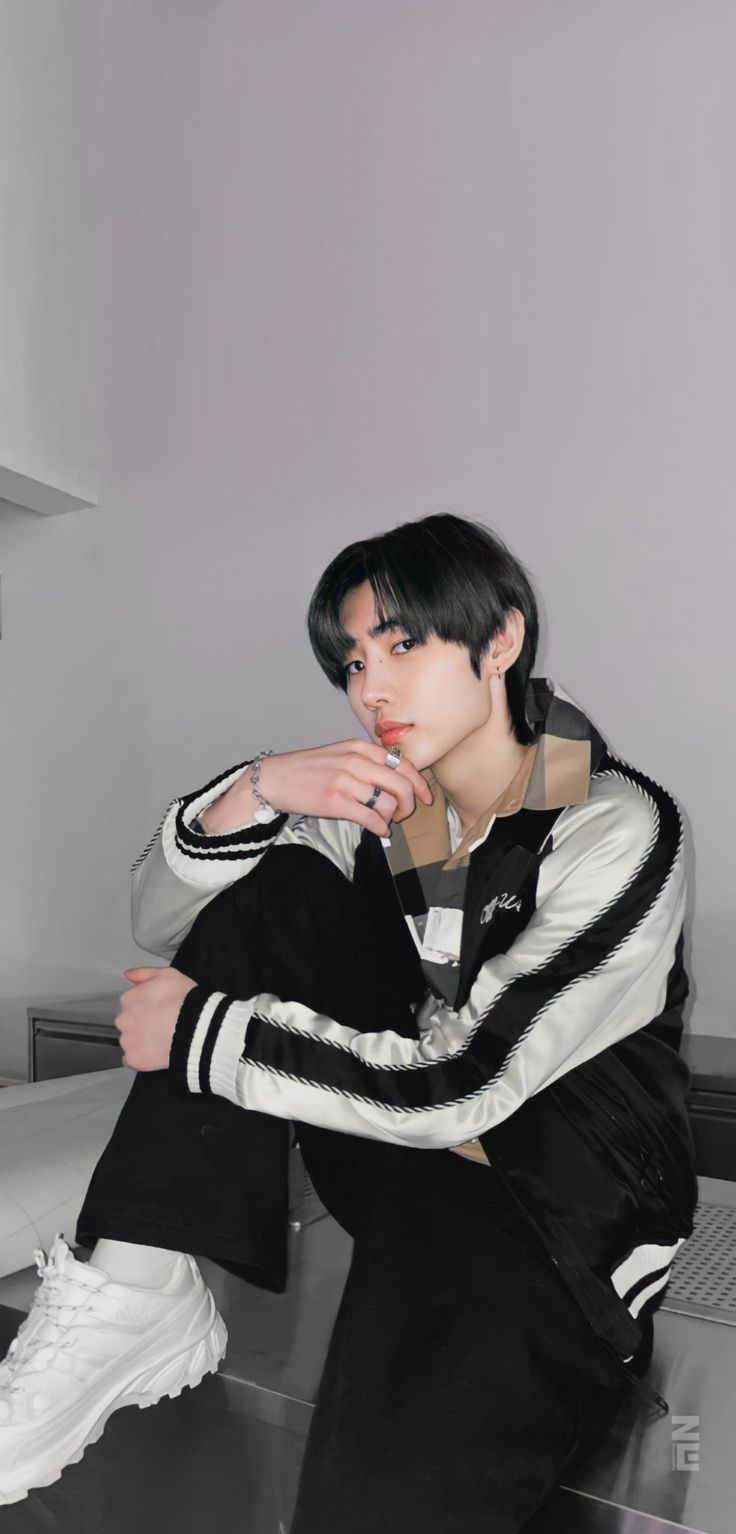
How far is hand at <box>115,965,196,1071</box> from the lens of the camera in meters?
1.08

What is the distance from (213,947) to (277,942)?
59 mm

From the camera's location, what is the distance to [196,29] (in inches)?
117

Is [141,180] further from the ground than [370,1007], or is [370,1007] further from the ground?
[141,180]

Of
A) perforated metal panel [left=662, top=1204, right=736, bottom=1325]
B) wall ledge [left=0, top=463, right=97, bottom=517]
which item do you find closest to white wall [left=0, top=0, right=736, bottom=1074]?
wall ledge [left=0, top=463, right=97, bottom=517]

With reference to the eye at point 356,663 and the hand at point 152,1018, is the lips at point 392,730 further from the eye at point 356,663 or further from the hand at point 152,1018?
the hand at point 152,1018

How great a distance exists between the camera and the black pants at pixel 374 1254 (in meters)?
0.93

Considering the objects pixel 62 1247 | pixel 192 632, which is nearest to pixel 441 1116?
pixel 62 1247

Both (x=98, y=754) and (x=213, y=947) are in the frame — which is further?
(x=98, y=754)

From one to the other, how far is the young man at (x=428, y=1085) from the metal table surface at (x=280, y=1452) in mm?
62

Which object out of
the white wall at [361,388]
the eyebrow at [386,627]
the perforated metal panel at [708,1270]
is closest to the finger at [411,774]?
the eyebrow at [386,627]

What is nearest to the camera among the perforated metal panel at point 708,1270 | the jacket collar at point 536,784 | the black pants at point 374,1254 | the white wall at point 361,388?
the black pants at point 374,1254

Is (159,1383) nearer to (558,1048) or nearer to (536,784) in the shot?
(558,1048)

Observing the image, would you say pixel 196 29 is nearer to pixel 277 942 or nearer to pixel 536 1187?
pixel 277 942

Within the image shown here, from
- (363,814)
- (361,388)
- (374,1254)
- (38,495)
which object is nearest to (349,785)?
(363,814)
